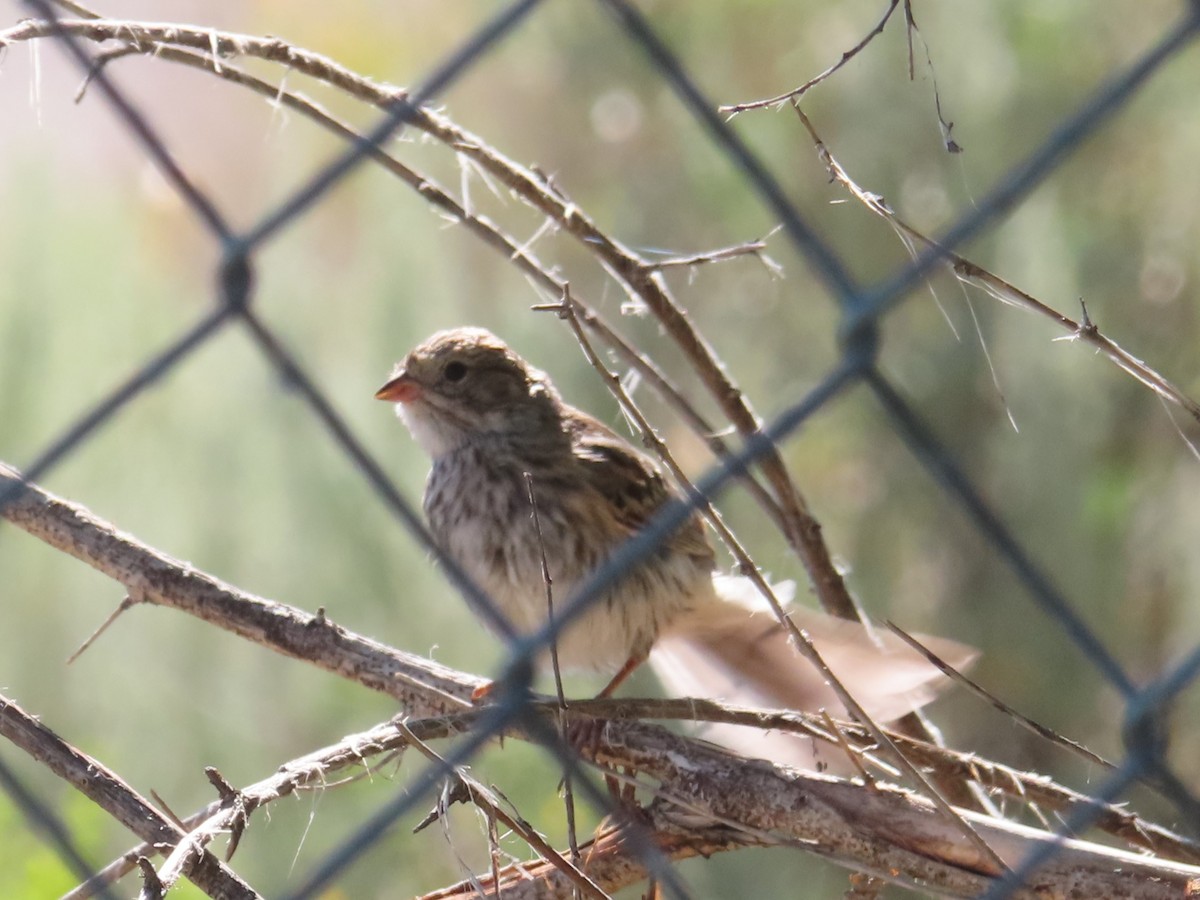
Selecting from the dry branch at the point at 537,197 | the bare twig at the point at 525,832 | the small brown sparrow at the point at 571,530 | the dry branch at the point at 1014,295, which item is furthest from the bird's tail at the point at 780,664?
the dry branch at the point at 1014,295

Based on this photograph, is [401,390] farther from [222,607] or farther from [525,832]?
[525,832]

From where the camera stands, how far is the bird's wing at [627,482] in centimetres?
240

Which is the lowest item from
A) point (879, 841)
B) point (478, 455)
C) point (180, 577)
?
point (879, 841)

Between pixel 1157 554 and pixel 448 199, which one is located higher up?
pixel 448 199

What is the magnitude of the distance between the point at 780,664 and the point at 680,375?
129 centimetres

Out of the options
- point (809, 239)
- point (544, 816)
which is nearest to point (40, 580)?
point (544, 816)

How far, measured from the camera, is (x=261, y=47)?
164 centimetres

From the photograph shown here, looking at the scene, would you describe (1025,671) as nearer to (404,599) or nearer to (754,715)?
(404,599)

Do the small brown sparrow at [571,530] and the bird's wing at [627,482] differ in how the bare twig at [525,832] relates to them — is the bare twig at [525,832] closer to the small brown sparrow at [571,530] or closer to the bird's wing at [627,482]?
the small brown sparrow at [571,530]

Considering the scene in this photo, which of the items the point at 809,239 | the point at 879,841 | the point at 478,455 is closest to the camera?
the point at 809,239

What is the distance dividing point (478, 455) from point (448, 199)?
0.69 meters

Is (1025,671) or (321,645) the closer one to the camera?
(321,645)

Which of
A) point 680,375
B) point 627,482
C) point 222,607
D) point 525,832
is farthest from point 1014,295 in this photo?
point 680,375

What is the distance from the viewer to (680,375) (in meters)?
3.46
